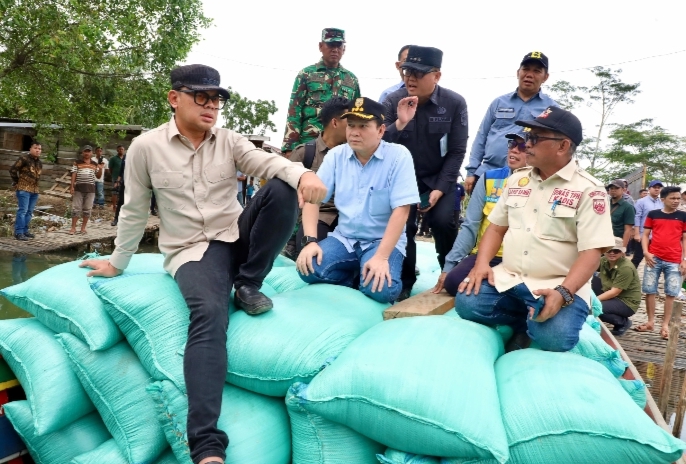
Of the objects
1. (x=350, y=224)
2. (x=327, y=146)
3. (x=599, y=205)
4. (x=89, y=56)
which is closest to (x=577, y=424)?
(x=599, y=205)

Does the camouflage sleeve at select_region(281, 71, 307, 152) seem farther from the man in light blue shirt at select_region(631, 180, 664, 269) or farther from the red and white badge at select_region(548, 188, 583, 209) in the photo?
the man in light blue shirt at select_region(631, 180, 664, 269)

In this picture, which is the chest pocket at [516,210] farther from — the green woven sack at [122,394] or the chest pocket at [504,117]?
the green woven sack at [122,394]

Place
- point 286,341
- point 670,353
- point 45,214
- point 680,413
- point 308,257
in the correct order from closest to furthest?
point 286,341, point 308,257, point 680,413, point 670,353, point 45,214

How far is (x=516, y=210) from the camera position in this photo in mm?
2496

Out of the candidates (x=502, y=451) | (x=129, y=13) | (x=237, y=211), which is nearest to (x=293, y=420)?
(x=502, y=451)

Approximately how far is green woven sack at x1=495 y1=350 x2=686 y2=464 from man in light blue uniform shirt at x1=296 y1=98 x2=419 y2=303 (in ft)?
3.27

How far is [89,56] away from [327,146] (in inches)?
275

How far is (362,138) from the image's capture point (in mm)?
2971

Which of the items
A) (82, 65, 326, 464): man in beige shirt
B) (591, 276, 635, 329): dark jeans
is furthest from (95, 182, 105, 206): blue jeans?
(82, 65, 326, 464): man in beige shirt

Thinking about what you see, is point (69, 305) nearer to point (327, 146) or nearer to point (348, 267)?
point (348, 267)

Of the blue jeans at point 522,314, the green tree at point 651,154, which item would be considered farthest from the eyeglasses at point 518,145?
the green tree at point 651,154

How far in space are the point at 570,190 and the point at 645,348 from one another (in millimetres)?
4714

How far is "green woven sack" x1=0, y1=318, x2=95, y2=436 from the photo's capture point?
2.26 metres

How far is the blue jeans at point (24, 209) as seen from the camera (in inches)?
374
